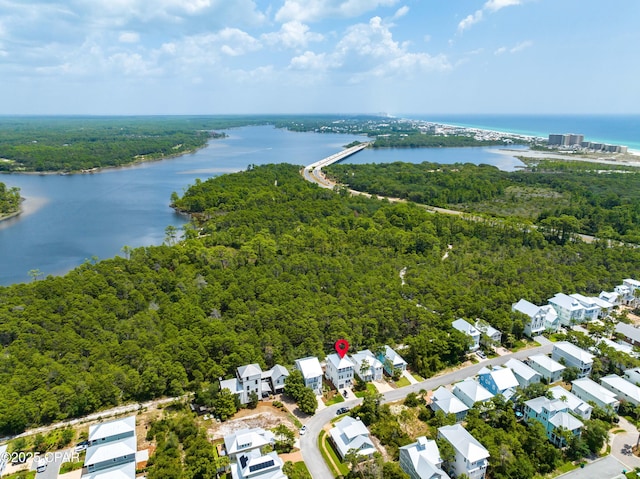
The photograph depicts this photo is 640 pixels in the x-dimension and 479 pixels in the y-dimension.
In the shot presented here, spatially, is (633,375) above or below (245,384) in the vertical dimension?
below

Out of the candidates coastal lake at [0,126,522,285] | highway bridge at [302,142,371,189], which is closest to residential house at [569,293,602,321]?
coastal lake at [0,126,522,285]

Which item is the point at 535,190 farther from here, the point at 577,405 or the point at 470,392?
the point at 470,392

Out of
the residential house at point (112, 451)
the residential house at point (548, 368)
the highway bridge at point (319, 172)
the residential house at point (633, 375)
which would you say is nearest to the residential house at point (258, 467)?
the residential house at point (112, 451)

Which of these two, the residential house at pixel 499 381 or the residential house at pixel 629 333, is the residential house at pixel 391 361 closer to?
the residential house at pixel 499 381

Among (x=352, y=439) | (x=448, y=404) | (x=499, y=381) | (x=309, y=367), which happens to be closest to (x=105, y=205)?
(x=309, y=367)

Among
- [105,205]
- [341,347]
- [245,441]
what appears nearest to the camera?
[245,441]

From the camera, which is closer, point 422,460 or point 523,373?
point 422,460

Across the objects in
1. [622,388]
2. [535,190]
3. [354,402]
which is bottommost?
[354,402]

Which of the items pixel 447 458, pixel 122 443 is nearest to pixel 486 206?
pixel 447 458
